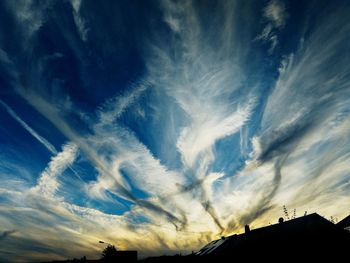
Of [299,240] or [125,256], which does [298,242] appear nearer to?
[299,240]

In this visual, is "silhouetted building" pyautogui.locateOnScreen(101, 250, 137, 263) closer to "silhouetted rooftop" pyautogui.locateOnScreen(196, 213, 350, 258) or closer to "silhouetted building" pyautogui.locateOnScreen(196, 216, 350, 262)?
"silhouetted rooftop" pyautogui.locateOnScreen(196, 213, 350, 258)

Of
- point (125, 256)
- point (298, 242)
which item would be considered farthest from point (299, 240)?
point (125, 256)

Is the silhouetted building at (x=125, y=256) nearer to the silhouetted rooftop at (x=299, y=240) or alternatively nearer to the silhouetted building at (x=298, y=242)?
the silhouetted rooftop at (x=299, y=240)

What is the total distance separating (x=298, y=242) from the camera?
74.1 ft

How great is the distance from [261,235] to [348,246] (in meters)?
7.74

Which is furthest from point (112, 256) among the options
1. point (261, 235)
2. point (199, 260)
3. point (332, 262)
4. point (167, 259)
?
point (332, 262)

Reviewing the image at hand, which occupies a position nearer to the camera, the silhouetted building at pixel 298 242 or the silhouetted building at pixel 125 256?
the silhouetted building at pixel 298 242

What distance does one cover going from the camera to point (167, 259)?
100 feet

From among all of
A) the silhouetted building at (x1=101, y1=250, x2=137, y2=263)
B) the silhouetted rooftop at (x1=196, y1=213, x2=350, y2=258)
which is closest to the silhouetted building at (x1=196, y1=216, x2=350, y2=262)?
the silhouetted rooftop at (x1=196, y1=213, x2=350, y2=258)

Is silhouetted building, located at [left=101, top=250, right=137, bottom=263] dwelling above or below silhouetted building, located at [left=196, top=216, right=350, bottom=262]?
above

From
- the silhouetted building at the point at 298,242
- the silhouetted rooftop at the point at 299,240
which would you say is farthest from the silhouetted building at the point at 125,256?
the silhouetted building at the point at 298,242

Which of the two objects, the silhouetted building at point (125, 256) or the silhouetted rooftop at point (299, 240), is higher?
the silhouetted building at point (125, 256)

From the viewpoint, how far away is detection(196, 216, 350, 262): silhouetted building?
21328mm

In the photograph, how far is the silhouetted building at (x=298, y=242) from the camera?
21328 mm
